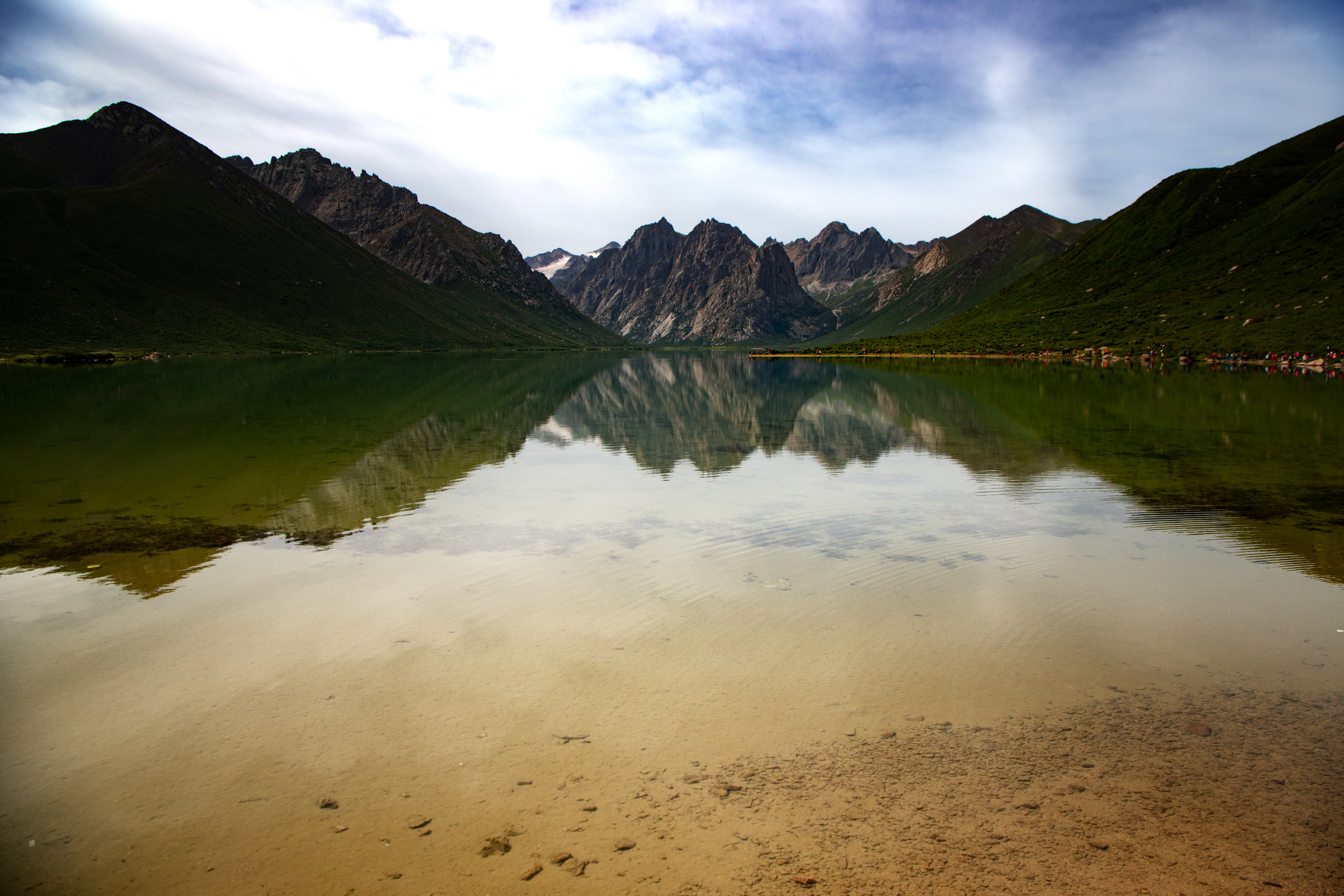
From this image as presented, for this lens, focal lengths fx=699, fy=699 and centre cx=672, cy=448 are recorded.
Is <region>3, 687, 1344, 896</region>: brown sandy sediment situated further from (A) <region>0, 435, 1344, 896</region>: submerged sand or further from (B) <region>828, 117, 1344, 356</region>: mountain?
(B) <region>828, 117, 1344, 356</region>: mountain

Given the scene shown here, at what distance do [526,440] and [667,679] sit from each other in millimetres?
27033

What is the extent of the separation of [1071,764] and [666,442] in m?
28.0

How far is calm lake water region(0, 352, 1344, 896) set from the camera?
635cm

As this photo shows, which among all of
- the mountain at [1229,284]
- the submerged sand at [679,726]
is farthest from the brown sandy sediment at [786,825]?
the mountain at [1229,284]

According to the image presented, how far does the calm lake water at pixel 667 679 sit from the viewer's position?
Answer: 6.35 m

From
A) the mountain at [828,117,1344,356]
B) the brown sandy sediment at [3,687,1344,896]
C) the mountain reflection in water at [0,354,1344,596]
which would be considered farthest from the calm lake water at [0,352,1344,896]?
the mountain at [828,117,1344,356]

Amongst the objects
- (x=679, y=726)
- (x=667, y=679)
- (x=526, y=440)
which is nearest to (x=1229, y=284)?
(x=526, y=440)

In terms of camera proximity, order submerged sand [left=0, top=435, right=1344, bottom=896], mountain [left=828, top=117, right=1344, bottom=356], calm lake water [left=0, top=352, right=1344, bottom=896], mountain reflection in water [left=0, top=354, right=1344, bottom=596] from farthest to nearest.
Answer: mountain [left=828, top=117, right=1344, bottom=356] < mountain reflection in water [left=0, top=354, right=1344, bottom=596] < calm lake water [left=0, top=352, right=1344, bottom=896] < submerged sand [left=0, top=435, right=1344, bottom=896]

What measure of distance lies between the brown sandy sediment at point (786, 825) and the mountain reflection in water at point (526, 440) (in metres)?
8.61

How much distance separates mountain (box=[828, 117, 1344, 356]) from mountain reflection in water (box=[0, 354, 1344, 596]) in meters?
60.8

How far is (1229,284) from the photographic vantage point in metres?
148

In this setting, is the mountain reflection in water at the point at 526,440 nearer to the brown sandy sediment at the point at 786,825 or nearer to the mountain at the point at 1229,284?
the brown sandy sediment at the point at 786,825

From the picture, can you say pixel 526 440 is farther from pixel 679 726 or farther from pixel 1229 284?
pixel 1229 284

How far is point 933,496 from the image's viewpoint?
857 inches
